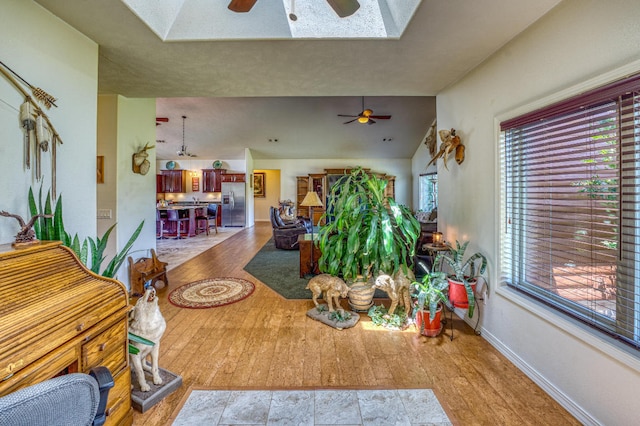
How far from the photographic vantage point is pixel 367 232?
2.75 m

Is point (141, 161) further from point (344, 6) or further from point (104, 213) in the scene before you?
point (344, 6)

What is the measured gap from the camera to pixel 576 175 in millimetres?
1647

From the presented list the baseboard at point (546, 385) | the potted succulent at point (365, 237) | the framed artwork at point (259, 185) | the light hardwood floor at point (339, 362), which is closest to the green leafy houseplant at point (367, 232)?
the potted succulent at point (365, 237)

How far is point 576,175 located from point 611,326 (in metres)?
0.85

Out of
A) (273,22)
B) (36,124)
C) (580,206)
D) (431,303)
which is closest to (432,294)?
(431,303)

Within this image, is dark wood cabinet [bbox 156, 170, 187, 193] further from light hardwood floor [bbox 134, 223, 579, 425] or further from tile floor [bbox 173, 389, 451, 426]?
tile floor [bbox 173, 389, 451, 426]

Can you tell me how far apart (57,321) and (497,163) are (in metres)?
2.84

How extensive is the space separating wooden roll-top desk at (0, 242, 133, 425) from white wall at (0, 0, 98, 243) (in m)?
0.71

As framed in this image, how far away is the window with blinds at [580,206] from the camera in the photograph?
1.38 m

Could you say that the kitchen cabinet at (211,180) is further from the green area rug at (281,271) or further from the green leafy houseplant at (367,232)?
the green leafy houseplant at (367,232)

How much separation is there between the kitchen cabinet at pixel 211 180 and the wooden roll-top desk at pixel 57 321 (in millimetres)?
8806

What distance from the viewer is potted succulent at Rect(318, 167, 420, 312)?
105 inches

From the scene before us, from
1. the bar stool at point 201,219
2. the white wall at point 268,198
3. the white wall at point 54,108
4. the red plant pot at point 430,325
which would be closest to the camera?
the white wall at point 54,108

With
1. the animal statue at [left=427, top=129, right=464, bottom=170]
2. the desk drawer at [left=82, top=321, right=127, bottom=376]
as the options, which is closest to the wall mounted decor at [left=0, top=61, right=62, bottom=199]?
the desk drawer at [left=82, top=321, right=127, bottom=376]
